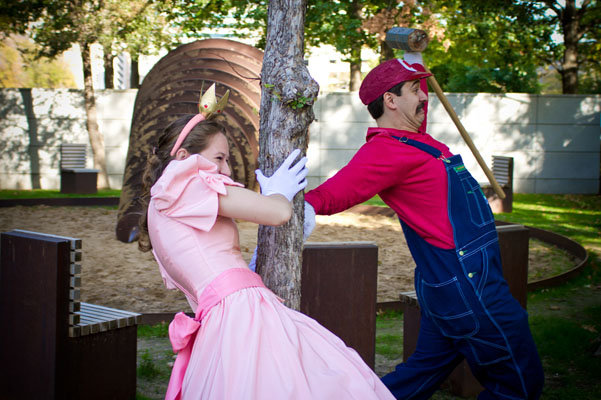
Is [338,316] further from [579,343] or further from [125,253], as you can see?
[125,253]

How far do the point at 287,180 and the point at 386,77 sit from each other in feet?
2.62

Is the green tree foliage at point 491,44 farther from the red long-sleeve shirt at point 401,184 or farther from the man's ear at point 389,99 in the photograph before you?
the red long-sleeve shirt at point 401,184

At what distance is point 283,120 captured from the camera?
278 centimetres

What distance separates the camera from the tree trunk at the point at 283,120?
9.06ft

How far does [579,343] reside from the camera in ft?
16.8

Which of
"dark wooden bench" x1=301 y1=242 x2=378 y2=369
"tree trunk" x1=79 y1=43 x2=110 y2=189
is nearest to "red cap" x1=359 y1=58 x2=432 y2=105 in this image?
"dark wooden bench" x1=301 y1=242 x2=378 y2=369

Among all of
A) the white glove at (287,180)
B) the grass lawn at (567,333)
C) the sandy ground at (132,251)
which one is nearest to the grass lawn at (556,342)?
the grass lawn at (567,333)

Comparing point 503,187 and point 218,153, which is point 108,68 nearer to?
point 503,187

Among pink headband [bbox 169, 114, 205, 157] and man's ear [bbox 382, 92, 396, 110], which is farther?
man's ear [bbox 382, 92, 396, 110]

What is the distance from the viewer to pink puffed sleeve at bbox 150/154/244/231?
90.7 inches

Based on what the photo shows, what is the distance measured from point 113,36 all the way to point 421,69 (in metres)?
12.4

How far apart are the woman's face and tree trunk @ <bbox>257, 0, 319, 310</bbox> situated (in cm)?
29

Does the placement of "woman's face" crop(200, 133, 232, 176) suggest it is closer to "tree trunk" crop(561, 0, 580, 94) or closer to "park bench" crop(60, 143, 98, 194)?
"park bench" crop(60, 143, 98, 194)

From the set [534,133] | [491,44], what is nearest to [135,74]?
[491,44]
